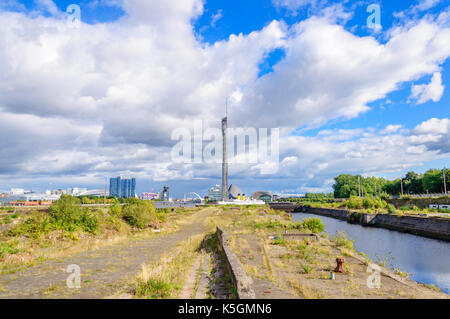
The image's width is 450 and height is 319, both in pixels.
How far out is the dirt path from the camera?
10906 mm

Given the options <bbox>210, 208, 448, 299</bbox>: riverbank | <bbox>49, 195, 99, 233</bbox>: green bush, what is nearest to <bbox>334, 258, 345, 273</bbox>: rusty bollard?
<bbox>210, 208, 448, 299</bbox>: riverbank

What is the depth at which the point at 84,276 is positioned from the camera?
44.2ft

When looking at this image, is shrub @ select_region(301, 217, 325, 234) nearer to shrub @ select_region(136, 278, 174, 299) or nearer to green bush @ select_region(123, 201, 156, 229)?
green bush @ select_region(123, 201, 156, 229)

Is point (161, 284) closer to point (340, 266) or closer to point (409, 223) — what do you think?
point (340, 266)

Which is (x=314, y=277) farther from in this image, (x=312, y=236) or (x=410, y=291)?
(x=312, y=236)

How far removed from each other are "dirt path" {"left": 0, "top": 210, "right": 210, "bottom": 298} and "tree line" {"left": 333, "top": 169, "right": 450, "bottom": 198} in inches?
3717

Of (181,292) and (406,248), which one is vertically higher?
(181,292)

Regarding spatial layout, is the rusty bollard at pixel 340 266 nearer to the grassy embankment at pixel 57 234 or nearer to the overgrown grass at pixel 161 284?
the overgrown grass at pixel 161 284

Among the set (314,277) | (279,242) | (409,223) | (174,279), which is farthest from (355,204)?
(174,279)

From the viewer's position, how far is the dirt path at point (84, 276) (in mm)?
10906

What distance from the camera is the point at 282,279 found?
11.3m

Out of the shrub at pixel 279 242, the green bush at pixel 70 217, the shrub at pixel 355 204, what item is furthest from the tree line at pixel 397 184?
the green bush at pixel 70 217
